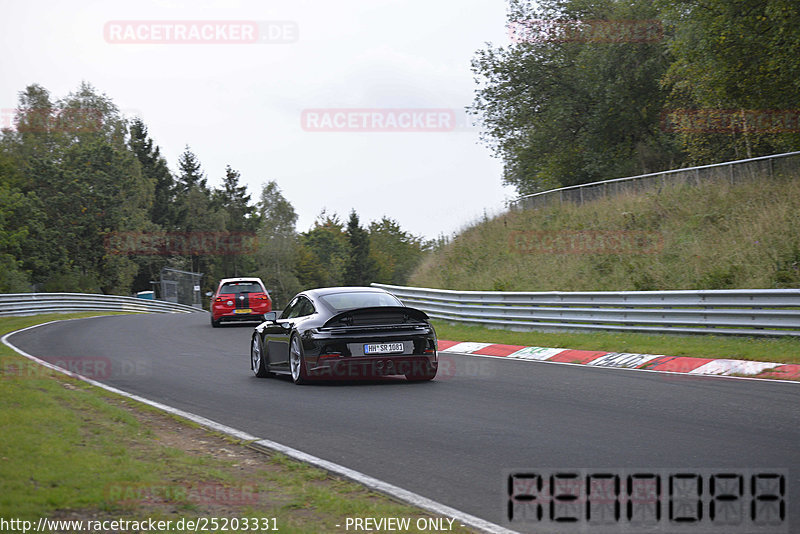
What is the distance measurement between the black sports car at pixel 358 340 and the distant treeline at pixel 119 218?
24.8 m

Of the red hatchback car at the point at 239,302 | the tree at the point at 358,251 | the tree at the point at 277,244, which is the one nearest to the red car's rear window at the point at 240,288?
the red hatchback car at the point at 239,302

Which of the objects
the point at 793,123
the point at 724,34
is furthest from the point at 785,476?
the point at 793,123

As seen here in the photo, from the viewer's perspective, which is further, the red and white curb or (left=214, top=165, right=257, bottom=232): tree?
(left=214, top=165, right=257, bottom=232): tree

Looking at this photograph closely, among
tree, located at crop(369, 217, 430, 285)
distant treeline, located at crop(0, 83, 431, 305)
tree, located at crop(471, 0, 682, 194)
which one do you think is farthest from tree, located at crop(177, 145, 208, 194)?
tree, located at crop(471, 0, 682, 194)

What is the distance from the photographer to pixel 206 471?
20.1 feet

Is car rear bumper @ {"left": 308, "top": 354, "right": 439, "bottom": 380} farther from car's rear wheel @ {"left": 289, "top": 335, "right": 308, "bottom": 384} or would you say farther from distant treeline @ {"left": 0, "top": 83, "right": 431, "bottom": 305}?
distant treeline @ {"left": 0, "top": 83, "right": 431, "bottom": 305}

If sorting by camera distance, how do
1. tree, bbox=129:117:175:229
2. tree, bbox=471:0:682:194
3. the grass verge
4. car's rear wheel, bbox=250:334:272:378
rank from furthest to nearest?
tree, bbox=129:117:175:229
tree, bbox=471:0:682:194
car's rear wheel, bbox=250:334:272:378
the grass verge

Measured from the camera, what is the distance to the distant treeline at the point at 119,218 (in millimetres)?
56281

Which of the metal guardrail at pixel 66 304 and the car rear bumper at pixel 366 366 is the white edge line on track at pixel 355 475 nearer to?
the car rear bumper at pixel 366 366

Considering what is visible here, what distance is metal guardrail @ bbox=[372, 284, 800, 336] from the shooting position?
1375 centimetres

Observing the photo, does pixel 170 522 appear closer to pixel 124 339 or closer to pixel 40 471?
pixel 40 471

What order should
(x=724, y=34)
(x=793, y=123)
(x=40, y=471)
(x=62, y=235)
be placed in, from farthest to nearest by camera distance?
(x=62, y=235)
(x=793, y=123)
(x=724, y=34)
(x=40, y=471)

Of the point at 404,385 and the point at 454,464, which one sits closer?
the point at 454,464

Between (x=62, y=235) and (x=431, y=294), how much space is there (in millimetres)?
42332
